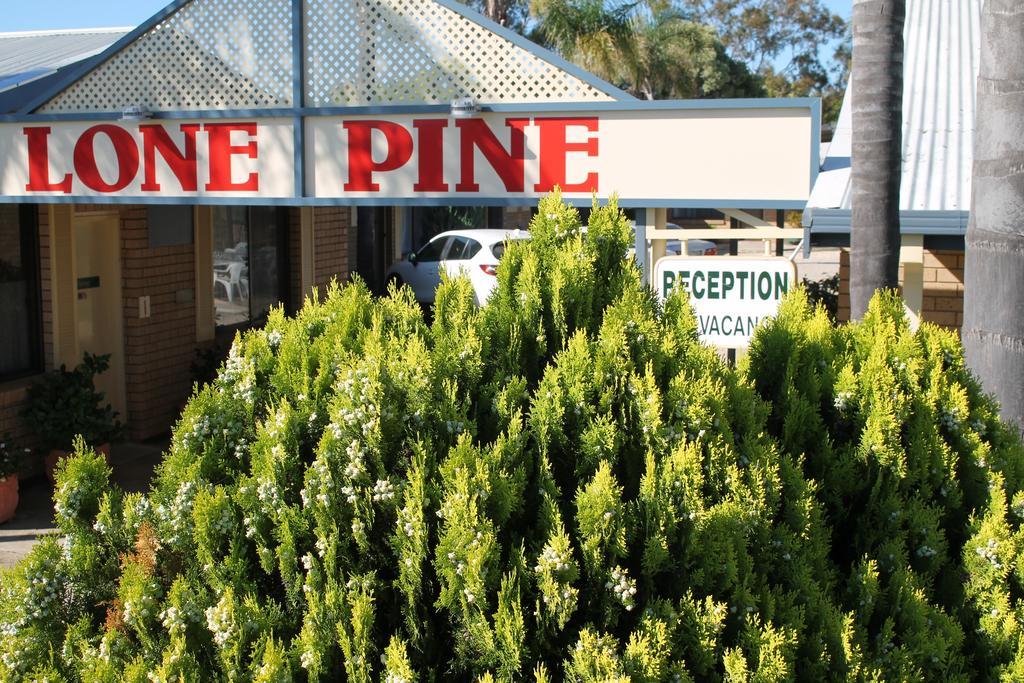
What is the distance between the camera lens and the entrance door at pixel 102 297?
432 inches

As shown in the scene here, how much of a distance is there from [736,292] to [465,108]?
6.97 ft

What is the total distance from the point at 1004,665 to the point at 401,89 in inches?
208

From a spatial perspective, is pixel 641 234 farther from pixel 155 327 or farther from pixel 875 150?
pixel 155 327

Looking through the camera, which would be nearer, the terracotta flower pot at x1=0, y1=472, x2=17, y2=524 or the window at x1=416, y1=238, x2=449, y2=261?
the terracotta flower pot at x1=0, y1=472, x2=17, y2=524

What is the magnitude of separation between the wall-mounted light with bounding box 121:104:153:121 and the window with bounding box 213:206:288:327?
14.9 ft

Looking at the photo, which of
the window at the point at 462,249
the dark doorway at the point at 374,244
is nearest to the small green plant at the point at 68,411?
Result: the dark doorway at the point at 374,244

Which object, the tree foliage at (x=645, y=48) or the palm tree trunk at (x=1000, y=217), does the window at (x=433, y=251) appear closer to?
the tree foliage at (x=645, y=48)

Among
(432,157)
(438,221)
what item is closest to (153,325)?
(432,157)

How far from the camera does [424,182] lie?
7379mm

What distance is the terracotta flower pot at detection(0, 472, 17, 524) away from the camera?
30.5 ft

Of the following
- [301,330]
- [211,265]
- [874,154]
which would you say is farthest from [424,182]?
[211,265]

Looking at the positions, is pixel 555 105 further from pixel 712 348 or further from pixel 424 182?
pixel 712 348

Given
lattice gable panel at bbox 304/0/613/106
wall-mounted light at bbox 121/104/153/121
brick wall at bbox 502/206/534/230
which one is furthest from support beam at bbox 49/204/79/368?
brick wall at bbox 502/206/534/230

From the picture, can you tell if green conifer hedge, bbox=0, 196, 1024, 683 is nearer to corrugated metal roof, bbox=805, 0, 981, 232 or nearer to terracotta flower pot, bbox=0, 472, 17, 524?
corrugated metal roof, bbox=805, 0, 981, 232
